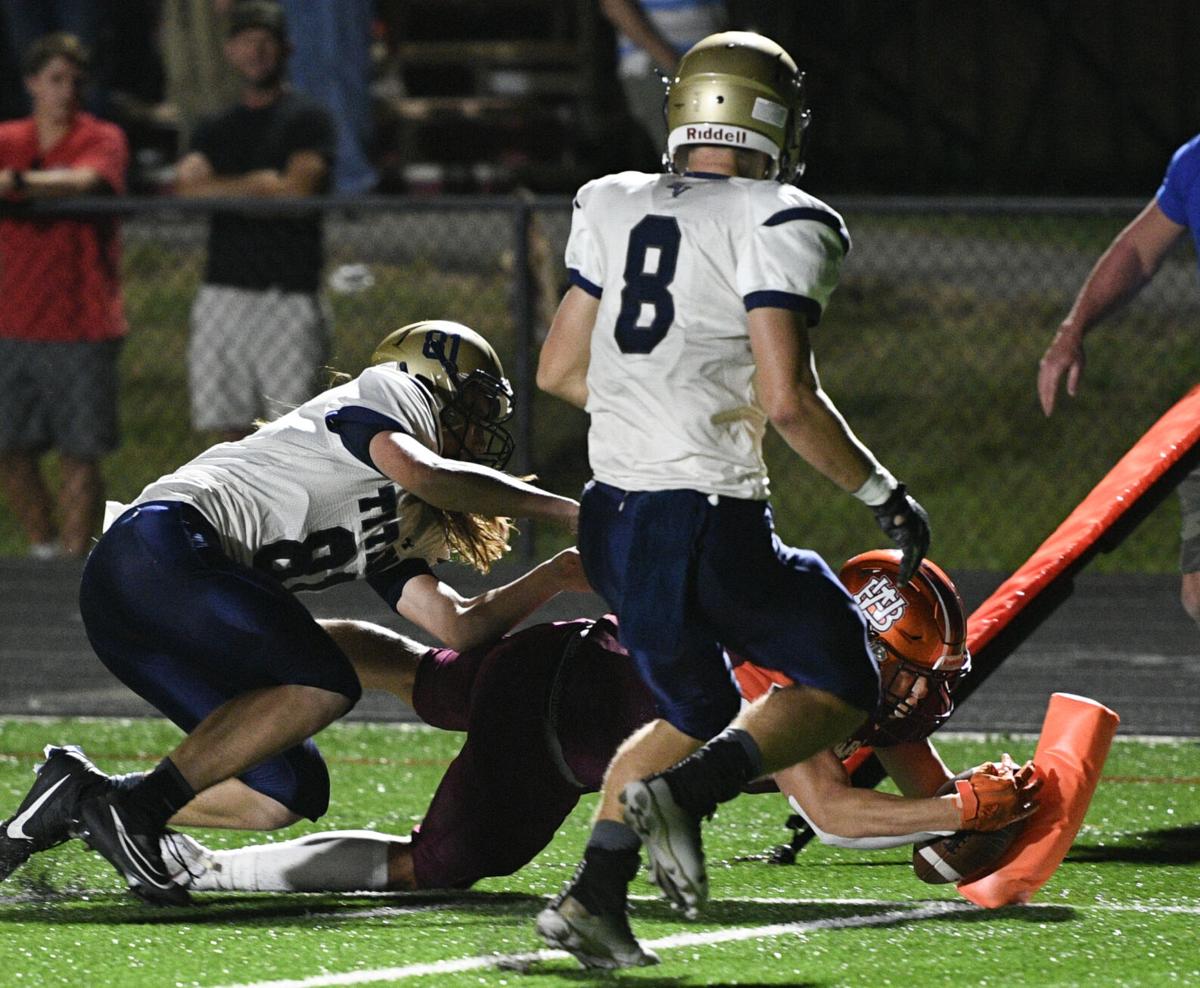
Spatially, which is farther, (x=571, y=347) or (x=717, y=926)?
(x=717, y=926)

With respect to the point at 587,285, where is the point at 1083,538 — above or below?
below

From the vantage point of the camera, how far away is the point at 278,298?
1095 centimetres

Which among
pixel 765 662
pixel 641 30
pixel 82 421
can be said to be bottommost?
pixel 82 421

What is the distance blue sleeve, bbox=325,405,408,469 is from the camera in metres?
5.49

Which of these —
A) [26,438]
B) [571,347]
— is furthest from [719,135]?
[26,438]

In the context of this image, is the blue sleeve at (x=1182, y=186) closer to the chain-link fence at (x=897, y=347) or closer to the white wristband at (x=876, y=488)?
the white wristband at (x=876, y=488)

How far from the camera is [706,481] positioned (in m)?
4.76

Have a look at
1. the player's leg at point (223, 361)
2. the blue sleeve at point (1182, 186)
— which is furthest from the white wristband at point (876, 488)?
the player's leg at point (223, 361)

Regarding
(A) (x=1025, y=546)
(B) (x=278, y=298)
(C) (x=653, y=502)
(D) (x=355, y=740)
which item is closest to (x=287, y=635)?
(C) (x=653, y=502)

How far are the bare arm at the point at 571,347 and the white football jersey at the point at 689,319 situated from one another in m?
0.09

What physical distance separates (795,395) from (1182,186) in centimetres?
244

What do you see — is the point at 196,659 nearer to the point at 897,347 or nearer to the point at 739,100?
the point at 739,100

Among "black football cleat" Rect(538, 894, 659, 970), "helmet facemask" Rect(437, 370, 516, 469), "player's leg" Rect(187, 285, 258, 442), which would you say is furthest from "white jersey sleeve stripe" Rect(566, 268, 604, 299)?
"player's leg" Rect(187, 285, 258, 442)

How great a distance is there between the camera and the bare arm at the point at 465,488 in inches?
210
